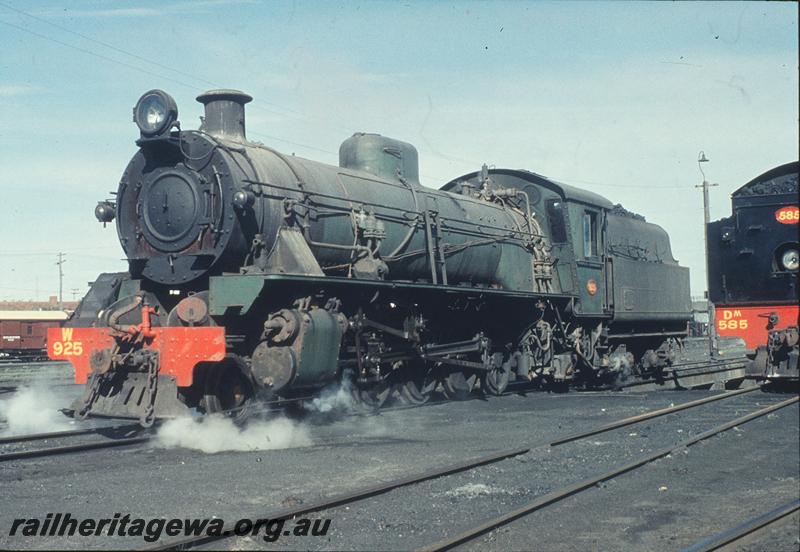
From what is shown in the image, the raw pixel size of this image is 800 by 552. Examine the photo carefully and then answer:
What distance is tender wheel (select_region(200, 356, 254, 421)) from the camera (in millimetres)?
9039

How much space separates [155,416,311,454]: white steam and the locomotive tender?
26cm

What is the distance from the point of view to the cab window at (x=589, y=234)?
15.2 meters

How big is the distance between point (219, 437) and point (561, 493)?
3917 millimetres

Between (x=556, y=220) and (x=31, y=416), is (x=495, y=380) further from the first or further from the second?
(x=31, y=416)

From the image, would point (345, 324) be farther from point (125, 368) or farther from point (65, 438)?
point (65, 438)

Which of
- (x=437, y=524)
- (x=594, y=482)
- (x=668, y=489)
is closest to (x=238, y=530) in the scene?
(x=437, y=524)

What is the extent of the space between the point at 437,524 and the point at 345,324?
450 centimetres

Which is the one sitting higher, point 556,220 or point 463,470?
point 556,220

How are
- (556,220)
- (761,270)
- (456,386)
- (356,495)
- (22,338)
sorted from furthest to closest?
(22,338)
(556,220)
(456,386)
(761,270)
(356,495)

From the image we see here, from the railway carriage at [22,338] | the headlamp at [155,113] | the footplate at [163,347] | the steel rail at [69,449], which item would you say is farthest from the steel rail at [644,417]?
the railway carriage at [22,338]

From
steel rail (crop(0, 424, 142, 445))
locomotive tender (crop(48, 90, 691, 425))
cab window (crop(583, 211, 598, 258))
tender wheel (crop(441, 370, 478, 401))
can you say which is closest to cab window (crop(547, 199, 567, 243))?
locomotive tender (crop(48, 90, 691, 425))

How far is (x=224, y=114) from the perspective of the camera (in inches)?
394

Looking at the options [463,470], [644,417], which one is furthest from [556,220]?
[463,470]

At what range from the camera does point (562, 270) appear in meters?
14.8
